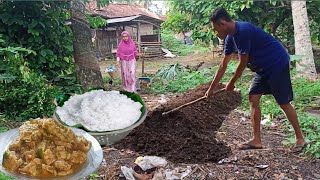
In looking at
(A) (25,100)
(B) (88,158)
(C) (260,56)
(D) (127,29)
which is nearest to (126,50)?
(A) (25,100)

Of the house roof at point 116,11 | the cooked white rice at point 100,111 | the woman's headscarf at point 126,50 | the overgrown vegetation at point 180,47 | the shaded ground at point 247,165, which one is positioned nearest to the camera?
the cooked white rice at point 100,111

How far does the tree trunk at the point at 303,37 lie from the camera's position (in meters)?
7.88

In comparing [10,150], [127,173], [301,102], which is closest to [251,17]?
[301,102]

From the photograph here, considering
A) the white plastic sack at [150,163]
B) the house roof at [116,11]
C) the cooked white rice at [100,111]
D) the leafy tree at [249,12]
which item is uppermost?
the house roof at [116,11]

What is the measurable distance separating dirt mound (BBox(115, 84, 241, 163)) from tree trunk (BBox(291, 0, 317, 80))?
381 cm

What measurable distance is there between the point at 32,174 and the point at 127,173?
5.24ft

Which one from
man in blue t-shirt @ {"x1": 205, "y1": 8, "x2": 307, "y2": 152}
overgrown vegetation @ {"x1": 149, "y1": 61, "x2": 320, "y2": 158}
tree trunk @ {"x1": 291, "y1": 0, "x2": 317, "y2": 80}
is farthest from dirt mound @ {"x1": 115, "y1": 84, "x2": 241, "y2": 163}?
tree trunk @ {"x1": 291, "y1": 0, "x2": 317, "y2": 80}

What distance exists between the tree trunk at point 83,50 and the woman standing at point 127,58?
3.43 feet

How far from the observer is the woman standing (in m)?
7.78

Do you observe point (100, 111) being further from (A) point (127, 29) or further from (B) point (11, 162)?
(A) point (127, 29)

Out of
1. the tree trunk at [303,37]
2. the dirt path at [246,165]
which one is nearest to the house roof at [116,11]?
the tree trunk at [303,37]

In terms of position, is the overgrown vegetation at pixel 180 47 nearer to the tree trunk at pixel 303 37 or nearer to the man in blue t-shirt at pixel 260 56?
the tree trunk at pixel 303 37

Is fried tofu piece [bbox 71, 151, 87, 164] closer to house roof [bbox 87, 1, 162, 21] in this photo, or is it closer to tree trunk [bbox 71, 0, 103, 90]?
tree trunk [bbox 71, 0, 103, 90]

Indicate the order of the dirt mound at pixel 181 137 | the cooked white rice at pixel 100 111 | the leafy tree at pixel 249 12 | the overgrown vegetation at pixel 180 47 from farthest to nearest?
1. the overgrown vegetation at pixel 180 47
2. the leafy tree at pixel 249 12
3. the dirt mound at pixel 181 137
4. the cooked white rice at pixel 100 111
